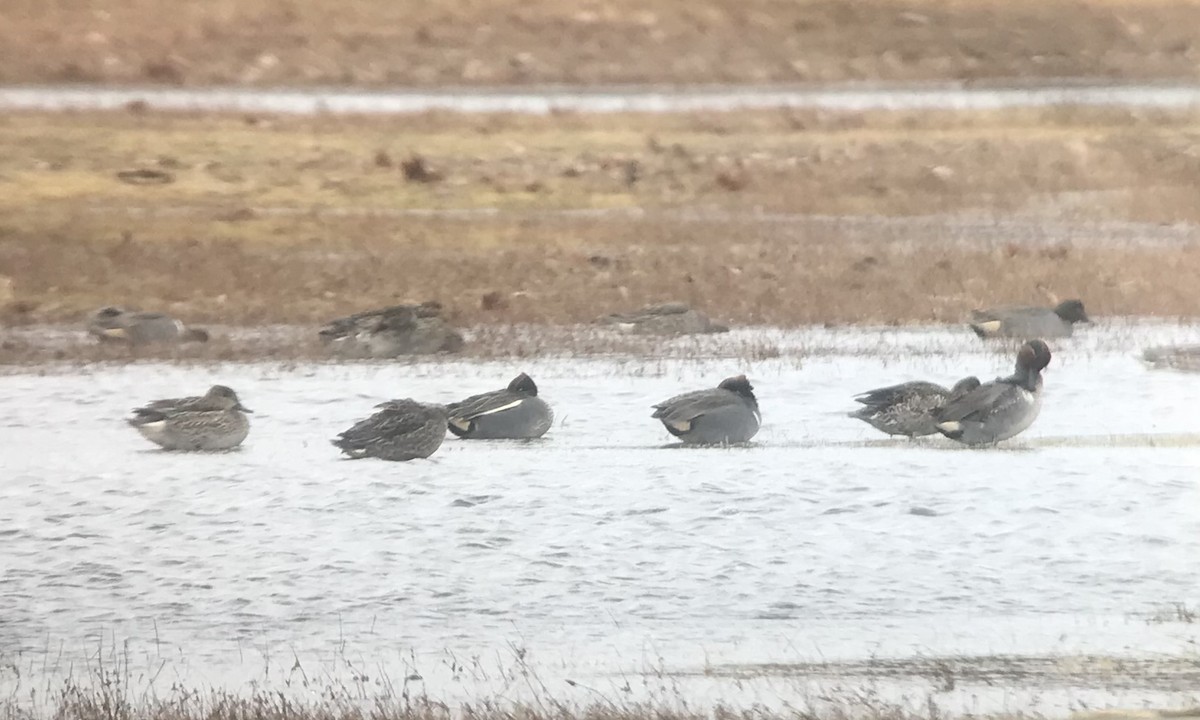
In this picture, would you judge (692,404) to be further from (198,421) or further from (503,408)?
(198,421)

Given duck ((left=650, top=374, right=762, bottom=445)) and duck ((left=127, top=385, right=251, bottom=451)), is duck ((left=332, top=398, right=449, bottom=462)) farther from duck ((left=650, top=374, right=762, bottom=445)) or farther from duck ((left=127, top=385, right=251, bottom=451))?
duck ((left=650, top=374, right=762, bottom=445))

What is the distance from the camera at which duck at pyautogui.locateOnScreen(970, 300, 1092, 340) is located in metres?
2.60

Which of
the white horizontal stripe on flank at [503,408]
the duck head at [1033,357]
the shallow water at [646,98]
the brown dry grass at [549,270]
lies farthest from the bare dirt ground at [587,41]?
the white horizontal stripe on flank at [503,408]

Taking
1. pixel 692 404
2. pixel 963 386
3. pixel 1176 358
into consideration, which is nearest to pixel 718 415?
pixel 692 404

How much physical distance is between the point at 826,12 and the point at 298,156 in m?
1.26

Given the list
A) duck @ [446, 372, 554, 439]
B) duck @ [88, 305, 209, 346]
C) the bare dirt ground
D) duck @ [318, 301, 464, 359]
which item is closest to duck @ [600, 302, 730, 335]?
duck @ [446, 372, 554, 439]

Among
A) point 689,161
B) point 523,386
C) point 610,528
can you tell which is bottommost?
point 610,528

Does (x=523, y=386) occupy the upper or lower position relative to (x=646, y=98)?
lower

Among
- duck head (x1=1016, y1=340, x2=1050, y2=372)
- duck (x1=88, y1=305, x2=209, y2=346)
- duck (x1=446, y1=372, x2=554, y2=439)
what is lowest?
duck (x1=446, y1=372, x2=554, y2=439)

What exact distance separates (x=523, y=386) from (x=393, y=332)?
32 centimetres

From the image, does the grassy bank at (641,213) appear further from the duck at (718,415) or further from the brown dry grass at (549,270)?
the duck at (718,415)

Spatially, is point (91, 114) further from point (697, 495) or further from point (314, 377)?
point (697, 495)

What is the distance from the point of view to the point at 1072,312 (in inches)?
103

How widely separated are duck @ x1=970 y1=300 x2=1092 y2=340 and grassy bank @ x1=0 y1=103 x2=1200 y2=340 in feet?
0.11
